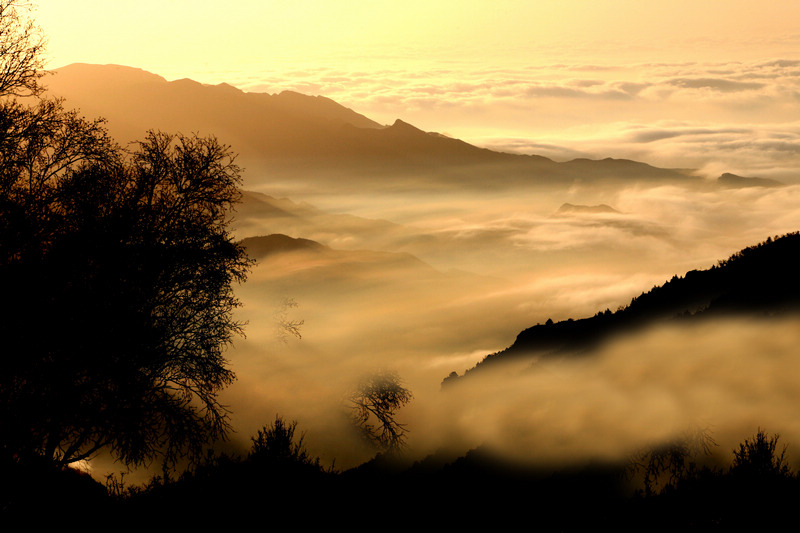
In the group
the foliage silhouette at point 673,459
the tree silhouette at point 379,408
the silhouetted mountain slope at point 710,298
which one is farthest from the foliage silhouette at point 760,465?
the tree silhouette at point 379,408

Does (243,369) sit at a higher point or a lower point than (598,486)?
higher

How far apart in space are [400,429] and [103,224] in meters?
27.2

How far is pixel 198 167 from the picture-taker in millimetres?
17469

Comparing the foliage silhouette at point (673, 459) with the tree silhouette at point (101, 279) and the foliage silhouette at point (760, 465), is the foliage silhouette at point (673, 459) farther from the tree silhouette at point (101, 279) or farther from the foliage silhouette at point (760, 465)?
the tree silhouette at point (101, 279)

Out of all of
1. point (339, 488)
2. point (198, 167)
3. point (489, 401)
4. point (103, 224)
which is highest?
point (198, 167)

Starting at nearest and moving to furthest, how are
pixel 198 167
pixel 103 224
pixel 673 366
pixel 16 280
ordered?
pixel 16 280 < pixel 103 224 < pixel 198 167 < pixel 673 366

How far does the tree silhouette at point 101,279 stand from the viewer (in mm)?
13938

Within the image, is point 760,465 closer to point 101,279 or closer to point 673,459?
point 673,459

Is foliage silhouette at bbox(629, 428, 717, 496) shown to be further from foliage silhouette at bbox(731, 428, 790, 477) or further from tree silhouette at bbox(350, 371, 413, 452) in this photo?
tree silhouette at bbox(350, 371, 413, 452)

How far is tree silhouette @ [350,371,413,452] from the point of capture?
3550 centimetres

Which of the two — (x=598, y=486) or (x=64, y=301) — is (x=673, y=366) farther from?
(x=64, y=301)

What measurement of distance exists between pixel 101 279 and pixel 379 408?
24.2m

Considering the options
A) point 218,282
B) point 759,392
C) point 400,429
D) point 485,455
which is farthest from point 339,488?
point 400,429

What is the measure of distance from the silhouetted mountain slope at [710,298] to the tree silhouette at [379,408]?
37.0 feet
